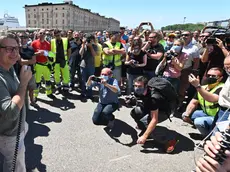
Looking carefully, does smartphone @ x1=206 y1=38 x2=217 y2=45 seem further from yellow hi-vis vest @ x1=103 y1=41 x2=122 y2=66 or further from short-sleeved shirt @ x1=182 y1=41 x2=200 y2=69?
yellow hi-vis vest @ x1=103 y1=41 x2=122 y2=66

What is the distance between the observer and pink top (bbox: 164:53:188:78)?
4773mm

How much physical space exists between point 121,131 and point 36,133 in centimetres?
157

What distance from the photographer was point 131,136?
4059mm

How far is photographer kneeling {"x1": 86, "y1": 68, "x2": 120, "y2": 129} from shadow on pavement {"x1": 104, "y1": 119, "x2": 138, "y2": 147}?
0.49ft

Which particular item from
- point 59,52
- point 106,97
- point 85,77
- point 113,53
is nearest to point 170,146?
point 106,97

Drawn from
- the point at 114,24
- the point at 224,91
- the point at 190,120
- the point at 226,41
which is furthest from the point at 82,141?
the point at 114,24

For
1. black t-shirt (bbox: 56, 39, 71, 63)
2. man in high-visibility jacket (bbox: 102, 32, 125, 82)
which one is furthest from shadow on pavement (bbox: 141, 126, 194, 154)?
black t-shirt (bbox: 56, 39, 71, 63)

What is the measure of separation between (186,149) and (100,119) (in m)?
1.65

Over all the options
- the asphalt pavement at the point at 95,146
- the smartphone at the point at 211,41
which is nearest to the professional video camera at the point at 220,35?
the smartphone at the point at 211,41

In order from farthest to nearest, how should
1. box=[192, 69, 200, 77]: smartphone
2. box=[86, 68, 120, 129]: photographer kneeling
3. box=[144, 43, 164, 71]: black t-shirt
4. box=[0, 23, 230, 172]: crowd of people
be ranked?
1. box=[144, 43, 164, 71]: black t-shirt
2. box=[192, 69, 200, 77]: smartphone
3. box=[86, 68, 120, 129]: photographer kneeling
4. box=[0, 23, 230, 172]: crowd of people

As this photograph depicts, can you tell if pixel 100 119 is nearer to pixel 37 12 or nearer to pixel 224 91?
pixel 224 91

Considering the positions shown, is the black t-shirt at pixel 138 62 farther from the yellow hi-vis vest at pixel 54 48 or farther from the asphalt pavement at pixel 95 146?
the yellow hi-vis vest at pixel 54 48

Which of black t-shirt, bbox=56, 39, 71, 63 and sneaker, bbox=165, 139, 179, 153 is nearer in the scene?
sneaker, bbox=165, 139, 179, 153

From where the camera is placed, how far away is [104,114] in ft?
13.9
